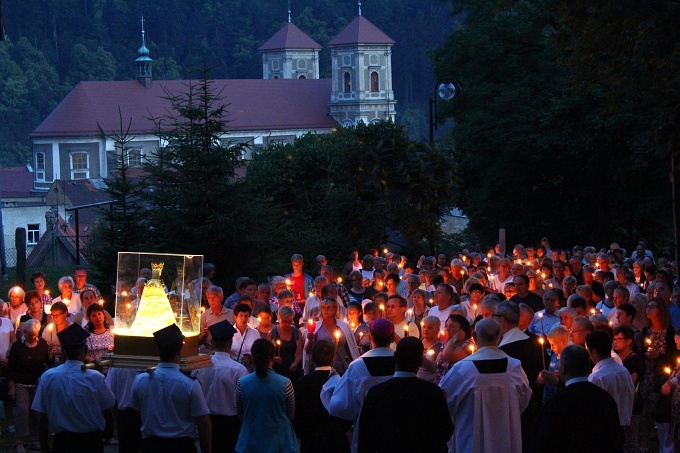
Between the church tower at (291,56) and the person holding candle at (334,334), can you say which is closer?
the person holding candle at (334,334)

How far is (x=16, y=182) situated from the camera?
12194 cm

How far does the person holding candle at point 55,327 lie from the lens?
11.0 meters

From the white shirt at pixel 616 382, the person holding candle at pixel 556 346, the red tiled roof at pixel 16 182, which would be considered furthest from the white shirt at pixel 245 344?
the red tiled roof at pixel 16 182

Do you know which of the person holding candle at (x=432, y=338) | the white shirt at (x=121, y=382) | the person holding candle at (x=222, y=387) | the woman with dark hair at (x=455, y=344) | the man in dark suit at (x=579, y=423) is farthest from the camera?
the white shirt at (x=121, y=382)

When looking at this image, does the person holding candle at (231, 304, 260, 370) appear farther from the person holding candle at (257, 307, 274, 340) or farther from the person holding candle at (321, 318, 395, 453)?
the person holding candle at (321, 318, 395, 453)

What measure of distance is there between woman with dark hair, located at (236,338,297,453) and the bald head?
137 cm

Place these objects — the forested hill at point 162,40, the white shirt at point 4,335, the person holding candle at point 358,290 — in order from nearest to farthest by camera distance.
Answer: the white shirt at point 4,335 → the person holding candle at point 358,290 → the forested hill at point 162,40

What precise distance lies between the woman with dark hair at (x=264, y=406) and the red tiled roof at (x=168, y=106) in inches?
4423

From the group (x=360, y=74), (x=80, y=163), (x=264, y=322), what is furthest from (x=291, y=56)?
(x=264, y=322)

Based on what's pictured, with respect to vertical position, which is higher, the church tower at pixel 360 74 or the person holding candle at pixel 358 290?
the church tower at pixel 360 74

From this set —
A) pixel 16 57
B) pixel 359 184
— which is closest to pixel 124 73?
pixel 16 57

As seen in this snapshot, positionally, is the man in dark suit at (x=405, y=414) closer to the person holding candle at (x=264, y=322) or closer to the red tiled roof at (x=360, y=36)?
the person holding candle at (x=264, y=322)

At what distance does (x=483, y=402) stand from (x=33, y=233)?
67.1m

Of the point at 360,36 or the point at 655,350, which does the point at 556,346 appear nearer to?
the point at 655,350
